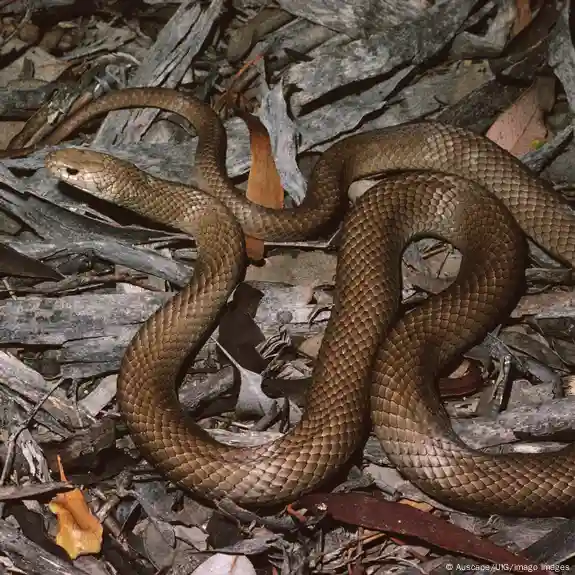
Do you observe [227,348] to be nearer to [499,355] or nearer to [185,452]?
[185,452]

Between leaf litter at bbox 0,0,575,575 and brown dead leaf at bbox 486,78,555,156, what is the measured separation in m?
0.01

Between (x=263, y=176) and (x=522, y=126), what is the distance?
1.96m

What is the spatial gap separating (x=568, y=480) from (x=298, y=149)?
297cm

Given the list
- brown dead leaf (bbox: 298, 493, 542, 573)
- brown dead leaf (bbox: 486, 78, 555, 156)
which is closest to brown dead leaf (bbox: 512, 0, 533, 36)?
brown dead leaf (bbox: 486, 78, 555, 156)

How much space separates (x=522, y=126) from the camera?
580 centimetres

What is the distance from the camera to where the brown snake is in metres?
4.30

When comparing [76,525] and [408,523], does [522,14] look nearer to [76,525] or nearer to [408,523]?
[408,523]

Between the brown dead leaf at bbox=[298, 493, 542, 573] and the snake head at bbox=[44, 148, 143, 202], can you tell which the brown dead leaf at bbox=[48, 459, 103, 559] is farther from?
the snake head at bbox=[44, 148, 143, 202]

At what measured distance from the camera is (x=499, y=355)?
4891 millimetres

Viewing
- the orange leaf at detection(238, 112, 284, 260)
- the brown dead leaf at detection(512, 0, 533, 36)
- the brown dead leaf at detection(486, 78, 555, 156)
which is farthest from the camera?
the brown dead leaf at detection(512, 0, 533, 36)

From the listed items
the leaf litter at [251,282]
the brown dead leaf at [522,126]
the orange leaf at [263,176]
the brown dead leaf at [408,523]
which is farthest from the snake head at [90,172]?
the brown dead leaf at [522,126]

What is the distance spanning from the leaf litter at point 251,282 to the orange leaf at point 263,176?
0.05 feet

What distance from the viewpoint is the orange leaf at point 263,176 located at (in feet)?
18.4

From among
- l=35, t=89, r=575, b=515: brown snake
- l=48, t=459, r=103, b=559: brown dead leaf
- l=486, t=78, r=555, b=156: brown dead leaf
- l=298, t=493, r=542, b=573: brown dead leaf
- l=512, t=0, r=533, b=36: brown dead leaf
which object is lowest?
l=48, t=459, r=103, b=559: brown dead leaf
